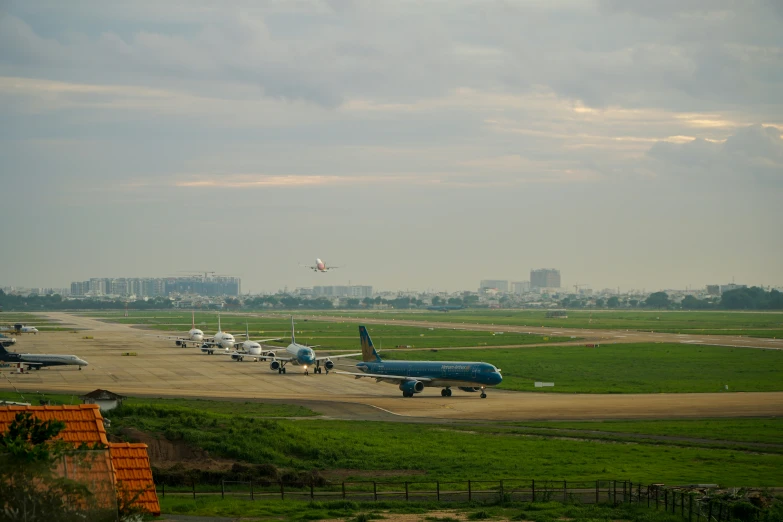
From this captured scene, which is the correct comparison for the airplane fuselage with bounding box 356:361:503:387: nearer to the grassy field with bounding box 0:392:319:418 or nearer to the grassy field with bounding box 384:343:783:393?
the grassy field with bounding box 384:343:783:393

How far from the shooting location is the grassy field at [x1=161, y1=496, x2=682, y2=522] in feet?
125

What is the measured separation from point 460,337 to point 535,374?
80153 mm

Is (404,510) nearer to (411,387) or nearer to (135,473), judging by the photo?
(135,473)

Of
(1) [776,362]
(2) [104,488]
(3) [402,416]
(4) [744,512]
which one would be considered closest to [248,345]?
(3) [402,416]

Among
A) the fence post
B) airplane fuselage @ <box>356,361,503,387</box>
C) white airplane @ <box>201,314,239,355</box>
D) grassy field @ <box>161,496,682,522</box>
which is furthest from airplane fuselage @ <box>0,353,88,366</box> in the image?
the fence post

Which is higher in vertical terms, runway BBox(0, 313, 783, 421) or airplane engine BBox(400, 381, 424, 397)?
airplane engine BBox(400, 381, 424, 397)

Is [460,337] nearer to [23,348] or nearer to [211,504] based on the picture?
[23,348]

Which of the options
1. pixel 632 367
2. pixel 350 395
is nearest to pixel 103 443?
pixel 350 395

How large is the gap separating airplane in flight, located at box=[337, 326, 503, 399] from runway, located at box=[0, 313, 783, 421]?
1.26 metres

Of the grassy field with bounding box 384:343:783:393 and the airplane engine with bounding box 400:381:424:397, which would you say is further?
the grassy field with bounding box 384:343:783:393

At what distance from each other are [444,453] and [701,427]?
2229 centimetres

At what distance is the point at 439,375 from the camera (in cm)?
9119

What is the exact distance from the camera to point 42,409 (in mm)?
28875

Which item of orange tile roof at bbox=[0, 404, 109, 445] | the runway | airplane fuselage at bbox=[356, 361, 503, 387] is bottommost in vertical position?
the runway
